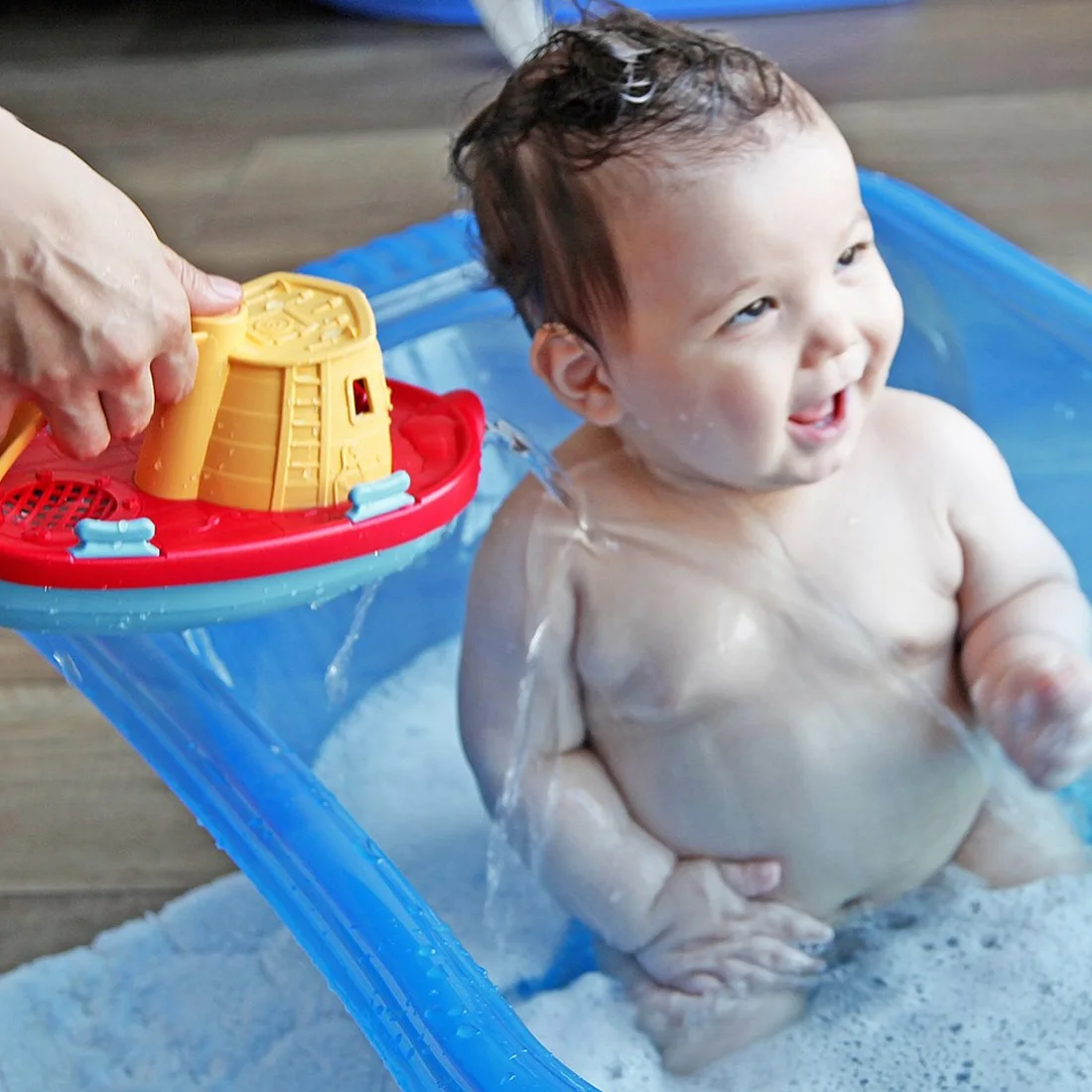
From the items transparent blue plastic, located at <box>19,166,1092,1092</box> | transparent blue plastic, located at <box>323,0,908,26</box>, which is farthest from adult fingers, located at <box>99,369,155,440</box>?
transparent blue plastic, located at <box>323,0,908,26</box>

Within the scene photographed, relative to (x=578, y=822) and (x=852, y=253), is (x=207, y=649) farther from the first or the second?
(x=852, y=253)

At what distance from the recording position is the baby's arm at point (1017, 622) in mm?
720

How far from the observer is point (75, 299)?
1.84 ft

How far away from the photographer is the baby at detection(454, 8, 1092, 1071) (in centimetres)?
70

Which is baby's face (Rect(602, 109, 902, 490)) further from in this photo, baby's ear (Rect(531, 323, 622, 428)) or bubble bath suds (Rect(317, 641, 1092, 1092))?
bubble bath suds (Rect(317, 641, 1092, 1092))

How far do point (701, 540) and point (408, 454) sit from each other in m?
0.15

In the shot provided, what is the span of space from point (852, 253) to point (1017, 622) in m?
0.21

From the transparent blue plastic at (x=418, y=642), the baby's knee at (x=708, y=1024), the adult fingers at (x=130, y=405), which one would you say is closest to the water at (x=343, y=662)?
the transparent blue plastic at (x=418, y=642)

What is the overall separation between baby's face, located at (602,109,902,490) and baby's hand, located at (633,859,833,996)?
8.5 inches

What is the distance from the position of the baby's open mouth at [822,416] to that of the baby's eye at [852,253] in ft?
0.19

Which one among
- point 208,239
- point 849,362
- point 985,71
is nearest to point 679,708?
point 849,362

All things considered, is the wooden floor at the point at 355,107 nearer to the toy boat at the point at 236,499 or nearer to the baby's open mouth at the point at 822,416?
the toy boat at the point at 236,499

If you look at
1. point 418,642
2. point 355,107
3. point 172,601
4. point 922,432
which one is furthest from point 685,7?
point 172,601

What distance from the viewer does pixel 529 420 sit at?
1158 mm
